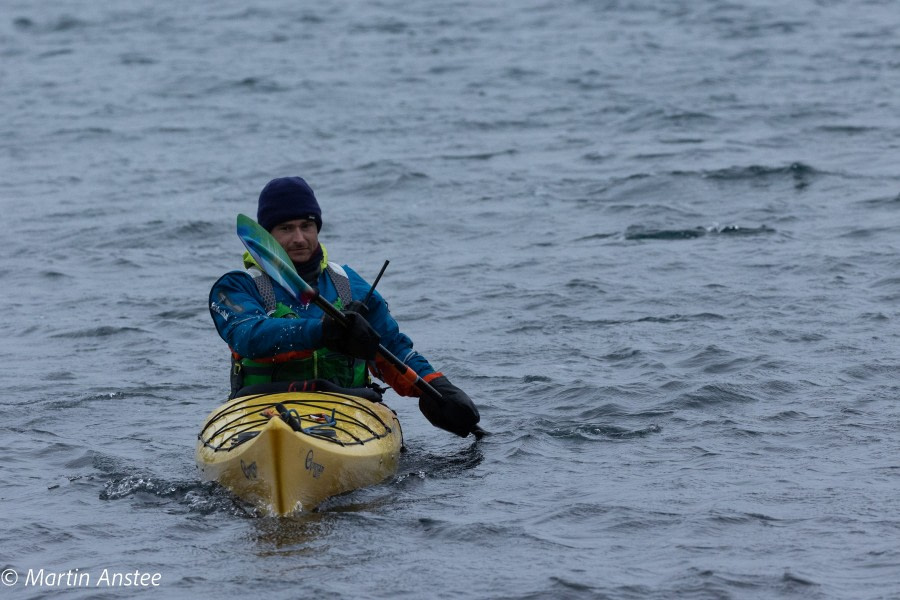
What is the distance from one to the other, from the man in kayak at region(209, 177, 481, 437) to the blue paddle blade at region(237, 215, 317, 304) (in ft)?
0.50

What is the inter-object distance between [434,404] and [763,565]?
2103 mm

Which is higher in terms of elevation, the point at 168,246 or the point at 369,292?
the point at 369,292

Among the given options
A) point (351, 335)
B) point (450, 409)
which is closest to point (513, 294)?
point (450, 409)

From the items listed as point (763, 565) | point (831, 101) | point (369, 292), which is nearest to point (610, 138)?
point (831, 101)

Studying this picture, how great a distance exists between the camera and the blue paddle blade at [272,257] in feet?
21.1

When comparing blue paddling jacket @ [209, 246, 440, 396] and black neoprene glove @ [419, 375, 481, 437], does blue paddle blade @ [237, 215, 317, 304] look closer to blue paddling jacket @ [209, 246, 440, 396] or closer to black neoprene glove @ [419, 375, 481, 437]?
blue paddling jacket @ [209, 246, 440, 396]

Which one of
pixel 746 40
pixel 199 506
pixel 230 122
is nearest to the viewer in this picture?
pixel 199 506

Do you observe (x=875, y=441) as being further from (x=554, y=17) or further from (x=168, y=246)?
(x=554, y=17)

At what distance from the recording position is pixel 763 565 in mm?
5465

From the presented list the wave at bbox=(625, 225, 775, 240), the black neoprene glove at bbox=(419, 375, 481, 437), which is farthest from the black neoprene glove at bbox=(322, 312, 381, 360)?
the wave at bbox=(625, 225, 775, 240)

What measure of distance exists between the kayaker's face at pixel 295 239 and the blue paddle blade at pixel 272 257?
0.21 meters

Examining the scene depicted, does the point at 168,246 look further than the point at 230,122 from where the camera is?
No

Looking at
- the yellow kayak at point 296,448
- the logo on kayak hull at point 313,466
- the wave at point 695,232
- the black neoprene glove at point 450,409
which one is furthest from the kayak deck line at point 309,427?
the wave at point 695,232

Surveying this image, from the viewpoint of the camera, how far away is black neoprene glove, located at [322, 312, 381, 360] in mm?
6219
